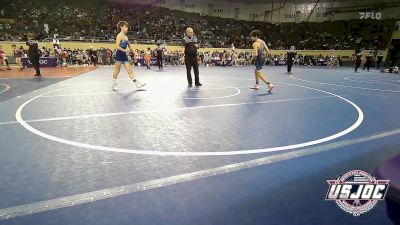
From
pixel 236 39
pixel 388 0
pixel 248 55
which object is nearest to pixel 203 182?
pixel 248 55

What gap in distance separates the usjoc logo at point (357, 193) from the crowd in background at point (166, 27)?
88.4 ft

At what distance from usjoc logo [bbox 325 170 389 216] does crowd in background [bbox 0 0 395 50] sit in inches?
1061

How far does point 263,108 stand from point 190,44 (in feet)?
15.7

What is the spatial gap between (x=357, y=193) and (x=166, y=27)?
34297mm

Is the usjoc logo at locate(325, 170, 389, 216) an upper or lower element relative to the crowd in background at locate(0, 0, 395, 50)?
lower

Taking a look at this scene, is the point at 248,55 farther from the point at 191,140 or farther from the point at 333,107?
the point at 191,140

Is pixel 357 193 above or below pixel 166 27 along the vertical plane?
below

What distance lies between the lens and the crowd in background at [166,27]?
90.1 ft

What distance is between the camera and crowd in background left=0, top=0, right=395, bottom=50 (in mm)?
27469

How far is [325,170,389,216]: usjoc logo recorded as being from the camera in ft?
7.02

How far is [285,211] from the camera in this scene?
237cm

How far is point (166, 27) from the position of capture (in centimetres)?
3431

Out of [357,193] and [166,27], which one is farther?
[166,27]

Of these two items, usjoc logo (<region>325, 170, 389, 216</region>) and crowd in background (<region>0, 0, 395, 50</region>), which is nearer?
usjoc logo (<region>325, 170, 389, 216</region>)
